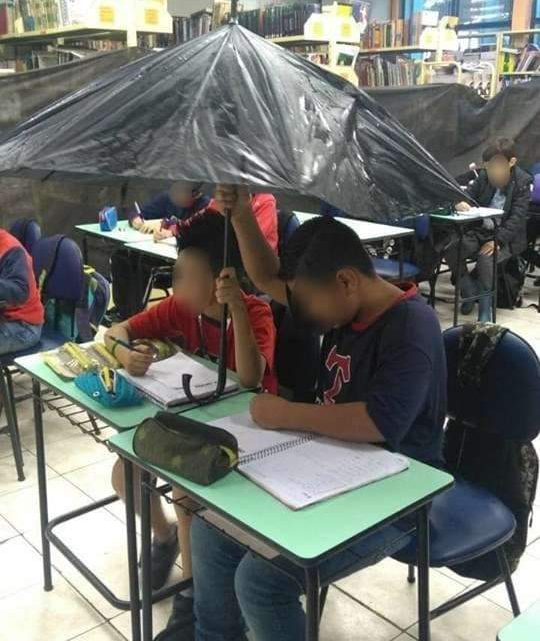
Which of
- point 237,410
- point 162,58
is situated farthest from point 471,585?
point 162,58

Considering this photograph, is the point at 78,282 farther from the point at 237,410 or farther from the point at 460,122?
the point at 460,122

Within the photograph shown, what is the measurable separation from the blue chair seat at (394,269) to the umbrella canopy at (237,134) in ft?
9.10

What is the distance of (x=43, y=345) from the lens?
9.04 ft

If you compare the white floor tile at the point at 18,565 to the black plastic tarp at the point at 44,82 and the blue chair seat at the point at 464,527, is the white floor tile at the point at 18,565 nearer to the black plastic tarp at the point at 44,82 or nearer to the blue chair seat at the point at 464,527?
the blue chair seat at the point at 464,527

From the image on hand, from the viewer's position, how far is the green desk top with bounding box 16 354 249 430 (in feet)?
5.01

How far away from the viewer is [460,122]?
6.22 m

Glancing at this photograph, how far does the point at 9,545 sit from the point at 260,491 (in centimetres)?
137

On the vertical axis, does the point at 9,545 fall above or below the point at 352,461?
below

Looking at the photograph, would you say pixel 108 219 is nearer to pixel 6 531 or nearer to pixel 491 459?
pixel 6 531

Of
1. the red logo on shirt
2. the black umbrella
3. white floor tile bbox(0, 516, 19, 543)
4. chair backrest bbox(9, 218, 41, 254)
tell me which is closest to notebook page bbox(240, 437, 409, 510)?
the red logo on shirt

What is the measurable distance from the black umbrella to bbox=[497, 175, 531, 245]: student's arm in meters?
3.71

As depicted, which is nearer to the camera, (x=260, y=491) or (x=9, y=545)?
(x=260, y=491)

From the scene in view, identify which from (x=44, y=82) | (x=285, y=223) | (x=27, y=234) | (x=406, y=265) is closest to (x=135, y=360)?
(x=27, y=234)

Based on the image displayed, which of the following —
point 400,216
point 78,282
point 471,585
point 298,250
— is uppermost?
point 400,216
